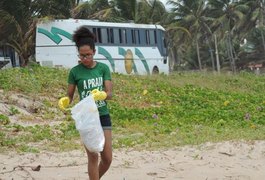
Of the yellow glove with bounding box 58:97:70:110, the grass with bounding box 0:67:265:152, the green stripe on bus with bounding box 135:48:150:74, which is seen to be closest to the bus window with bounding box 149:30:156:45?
the green stripe on bus with bounding box 135:48:150:74

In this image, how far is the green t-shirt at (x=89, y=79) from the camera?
409 cm

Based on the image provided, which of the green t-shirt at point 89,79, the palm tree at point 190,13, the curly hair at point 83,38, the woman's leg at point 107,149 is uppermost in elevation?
the palm tree at point 190,13

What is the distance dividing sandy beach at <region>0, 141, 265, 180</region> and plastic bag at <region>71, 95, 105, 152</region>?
1442 millimetres

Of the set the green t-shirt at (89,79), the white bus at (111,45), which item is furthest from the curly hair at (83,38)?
the white bus at (111,45)

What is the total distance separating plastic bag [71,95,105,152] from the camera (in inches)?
153

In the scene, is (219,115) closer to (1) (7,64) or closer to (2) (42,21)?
(2) (42,21)

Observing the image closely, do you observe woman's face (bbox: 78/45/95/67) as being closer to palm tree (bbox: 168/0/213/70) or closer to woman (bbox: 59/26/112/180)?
woman (bbox: 59/26/112/180)

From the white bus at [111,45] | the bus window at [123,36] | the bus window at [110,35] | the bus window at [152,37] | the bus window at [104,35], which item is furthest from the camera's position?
the bus window at [152,37]

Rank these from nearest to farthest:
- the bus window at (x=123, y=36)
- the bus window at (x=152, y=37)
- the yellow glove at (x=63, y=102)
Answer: the yellow glove at (x=63, y=102) → the bus window at (x=123, y=36) → the bus window at (x=152, y=37)

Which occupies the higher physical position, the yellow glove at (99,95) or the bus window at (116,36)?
the bus window at (116,36)

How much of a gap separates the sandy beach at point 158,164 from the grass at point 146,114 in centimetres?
57

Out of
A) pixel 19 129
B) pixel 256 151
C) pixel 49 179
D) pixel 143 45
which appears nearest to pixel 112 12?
pixel 143 45

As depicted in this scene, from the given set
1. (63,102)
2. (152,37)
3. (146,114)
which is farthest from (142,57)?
(63,102)

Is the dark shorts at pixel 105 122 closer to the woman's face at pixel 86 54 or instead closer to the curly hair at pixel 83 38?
the woman's face at pixel 86 54
